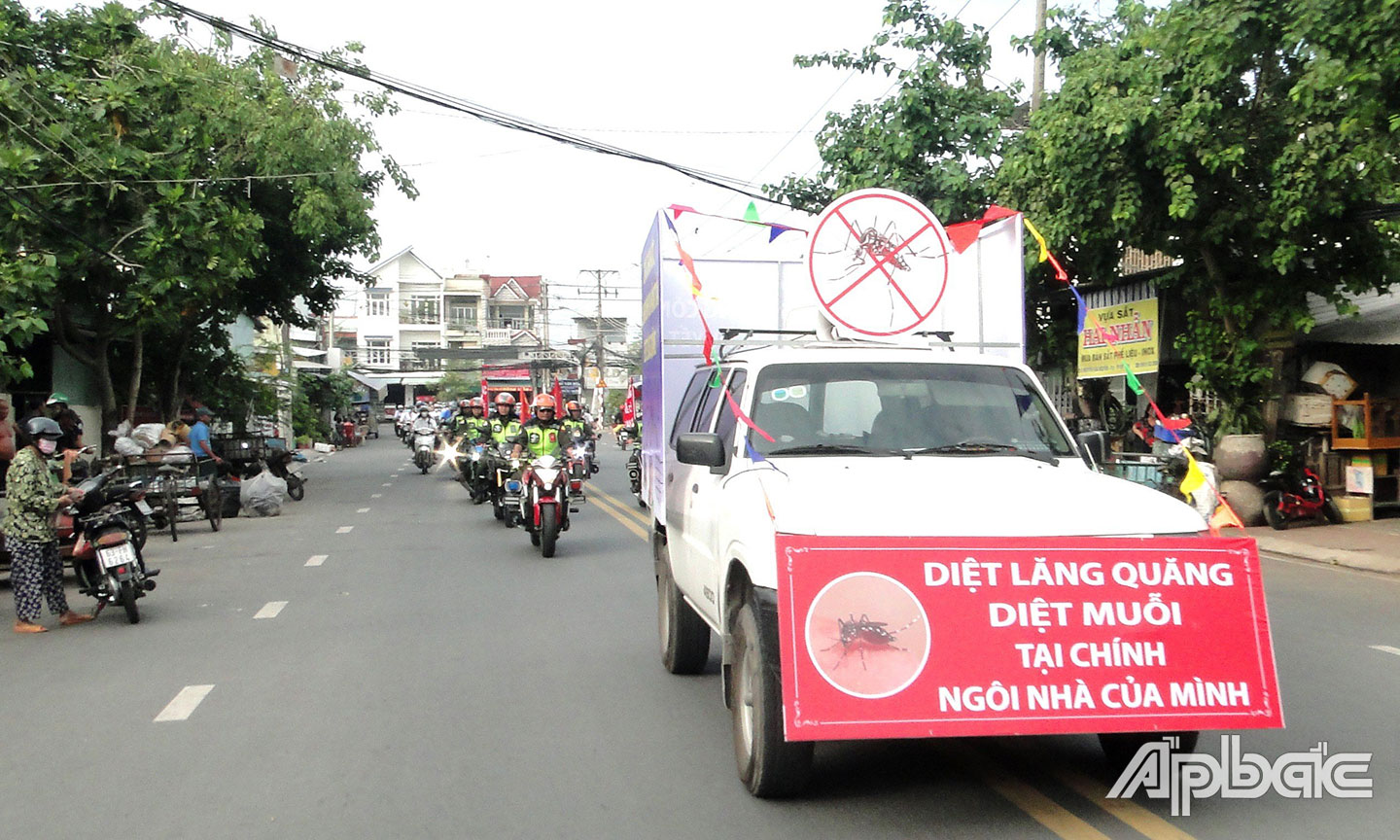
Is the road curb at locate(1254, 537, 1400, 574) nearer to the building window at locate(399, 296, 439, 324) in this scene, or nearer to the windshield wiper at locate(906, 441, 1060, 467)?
the windshield wiper at locate(906, 441, 1060, 467)

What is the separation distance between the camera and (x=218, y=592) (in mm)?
11906

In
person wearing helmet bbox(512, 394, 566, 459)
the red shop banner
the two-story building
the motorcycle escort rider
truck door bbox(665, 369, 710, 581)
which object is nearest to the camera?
the red shop banner

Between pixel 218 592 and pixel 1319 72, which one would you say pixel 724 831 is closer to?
pixel 218 592

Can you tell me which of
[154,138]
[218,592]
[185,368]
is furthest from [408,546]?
[185,368]

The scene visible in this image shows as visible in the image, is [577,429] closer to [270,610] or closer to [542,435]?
[542,435]

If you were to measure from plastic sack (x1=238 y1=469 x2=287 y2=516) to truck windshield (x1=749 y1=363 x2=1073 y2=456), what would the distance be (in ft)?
55.0

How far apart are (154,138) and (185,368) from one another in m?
11.9

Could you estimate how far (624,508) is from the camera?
21.2 metres

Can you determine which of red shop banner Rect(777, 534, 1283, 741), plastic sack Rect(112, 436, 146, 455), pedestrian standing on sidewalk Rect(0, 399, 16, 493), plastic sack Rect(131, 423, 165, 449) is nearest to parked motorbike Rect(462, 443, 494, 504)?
plastic sack Rect(131, 423, 165, 449)

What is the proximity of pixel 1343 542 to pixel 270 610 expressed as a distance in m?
11.9

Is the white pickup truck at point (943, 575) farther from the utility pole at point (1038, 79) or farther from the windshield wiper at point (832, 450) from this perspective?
the utility pole at point (1038, 79)

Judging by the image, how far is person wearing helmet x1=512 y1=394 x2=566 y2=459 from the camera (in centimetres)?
1538

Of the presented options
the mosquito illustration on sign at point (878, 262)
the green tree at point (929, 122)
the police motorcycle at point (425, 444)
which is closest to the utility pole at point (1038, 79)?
the green tree at point (929, 122)

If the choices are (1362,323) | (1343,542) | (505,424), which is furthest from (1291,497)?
(505,424)
